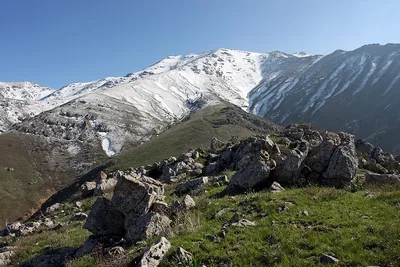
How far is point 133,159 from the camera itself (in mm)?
132750

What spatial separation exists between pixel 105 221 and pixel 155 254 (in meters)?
5.33

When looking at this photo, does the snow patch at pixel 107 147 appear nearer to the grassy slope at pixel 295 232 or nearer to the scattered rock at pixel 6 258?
the scattered rock at pixel 6 258

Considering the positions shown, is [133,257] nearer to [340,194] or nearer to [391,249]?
[391,249]

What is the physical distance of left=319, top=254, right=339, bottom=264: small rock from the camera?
8.09 meters

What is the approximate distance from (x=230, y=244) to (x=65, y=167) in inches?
6502

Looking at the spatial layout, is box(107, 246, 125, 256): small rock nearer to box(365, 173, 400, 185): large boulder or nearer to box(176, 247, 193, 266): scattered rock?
box(176, 247, 193, 266): scattered rock

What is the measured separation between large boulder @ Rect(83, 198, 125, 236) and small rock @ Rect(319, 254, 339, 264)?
8.70m

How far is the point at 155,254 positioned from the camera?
9406mm

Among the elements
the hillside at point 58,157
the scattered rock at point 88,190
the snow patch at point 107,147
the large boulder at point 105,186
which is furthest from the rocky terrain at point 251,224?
the snow patch at point 107,147

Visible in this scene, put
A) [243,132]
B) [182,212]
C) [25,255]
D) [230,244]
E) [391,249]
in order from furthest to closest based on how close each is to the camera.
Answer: [243,132] → [25,255] → [182,212] → [230,244] → [391,249]

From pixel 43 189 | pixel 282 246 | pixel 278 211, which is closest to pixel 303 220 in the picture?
pixel 278 211

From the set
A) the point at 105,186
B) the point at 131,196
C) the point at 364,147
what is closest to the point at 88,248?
the point at 131,196

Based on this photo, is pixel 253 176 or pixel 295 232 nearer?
pixel 295 232

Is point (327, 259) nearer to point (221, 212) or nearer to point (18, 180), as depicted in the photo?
point (221, 212)
